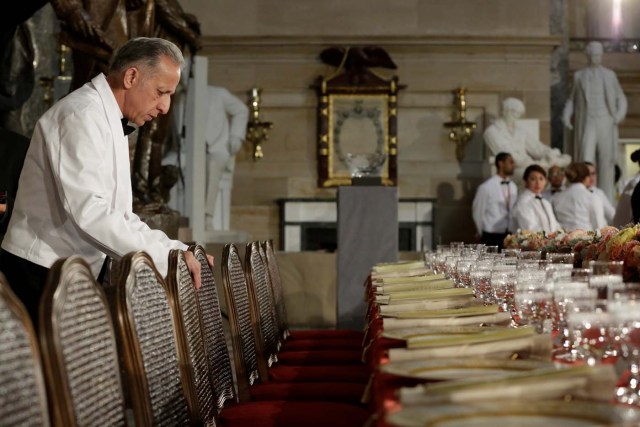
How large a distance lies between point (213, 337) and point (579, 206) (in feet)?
23.8

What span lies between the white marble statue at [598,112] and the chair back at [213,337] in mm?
11667

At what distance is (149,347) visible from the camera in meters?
2.34

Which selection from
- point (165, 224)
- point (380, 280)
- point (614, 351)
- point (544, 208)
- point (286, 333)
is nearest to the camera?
point (614, 351)

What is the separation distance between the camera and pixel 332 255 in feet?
33.1

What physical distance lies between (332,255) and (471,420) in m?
8.71

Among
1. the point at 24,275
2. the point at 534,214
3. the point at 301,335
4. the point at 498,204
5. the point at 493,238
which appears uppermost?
the point at 498,204

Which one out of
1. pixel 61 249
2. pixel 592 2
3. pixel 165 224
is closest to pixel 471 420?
pixel 61 249

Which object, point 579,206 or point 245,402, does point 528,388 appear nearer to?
point 245,402

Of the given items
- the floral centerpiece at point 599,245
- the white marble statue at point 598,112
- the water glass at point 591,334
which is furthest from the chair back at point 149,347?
the white marble statue at point 598,112

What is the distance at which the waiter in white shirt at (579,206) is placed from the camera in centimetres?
986

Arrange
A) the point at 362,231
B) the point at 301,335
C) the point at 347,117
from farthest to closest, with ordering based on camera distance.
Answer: the point at 347,117 → the point at 362,231 → the point at 301,335

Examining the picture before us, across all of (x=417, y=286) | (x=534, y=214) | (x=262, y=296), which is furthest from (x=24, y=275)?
(x=534, y=214)

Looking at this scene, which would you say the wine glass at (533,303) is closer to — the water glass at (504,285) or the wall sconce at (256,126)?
the water glass at (504,285)

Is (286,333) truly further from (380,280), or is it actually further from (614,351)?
(614,351)
